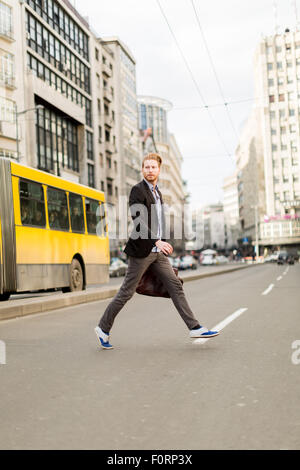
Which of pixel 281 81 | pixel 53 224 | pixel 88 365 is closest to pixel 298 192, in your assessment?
pixel 281 81

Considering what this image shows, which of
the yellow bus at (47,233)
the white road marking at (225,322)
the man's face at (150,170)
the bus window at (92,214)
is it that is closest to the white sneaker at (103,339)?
the white road marking at (225,322)

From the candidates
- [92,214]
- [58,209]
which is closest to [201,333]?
[58,209]

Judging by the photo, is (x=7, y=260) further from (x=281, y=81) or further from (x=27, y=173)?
(x=281, y=81)

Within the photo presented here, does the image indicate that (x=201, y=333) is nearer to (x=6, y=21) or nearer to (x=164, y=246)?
(x=164, y=246)

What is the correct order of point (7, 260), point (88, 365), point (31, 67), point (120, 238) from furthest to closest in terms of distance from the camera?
1. point (120, 238)
2. point (31, 67)
3. point (7, 260)
4. point (88, 365)

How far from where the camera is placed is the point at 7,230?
12.1 metres

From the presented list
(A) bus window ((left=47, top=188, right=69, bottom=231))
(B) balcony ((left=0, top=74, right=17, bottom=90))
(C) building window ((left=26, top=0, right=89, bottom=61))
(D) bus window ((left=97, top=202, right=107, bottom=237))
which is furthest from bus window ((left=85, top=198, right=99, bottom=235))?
(C) building window ((left=26, top=0, right=89, bottom=61))

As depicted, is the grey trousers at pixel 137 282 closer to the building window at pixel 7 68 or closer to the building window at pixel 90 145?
the building window at pixel 7 68

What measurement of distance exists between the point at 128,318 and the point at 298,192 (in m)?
90.5

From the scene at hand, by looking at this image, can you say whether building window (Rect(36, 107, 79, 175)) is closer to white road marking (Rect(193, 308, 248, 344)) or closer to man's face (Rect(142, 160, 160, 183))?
white road marking (Rect(193, 308, 248, 344))

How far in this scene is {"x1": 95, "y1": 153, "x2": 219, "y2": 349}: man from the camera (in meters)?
6.09

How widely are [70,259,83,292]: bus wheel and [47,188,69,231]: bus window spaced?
1.12 m

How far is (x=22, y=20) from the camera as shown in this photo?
122ft

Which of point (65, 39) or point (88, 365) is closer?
point (88, 365)
